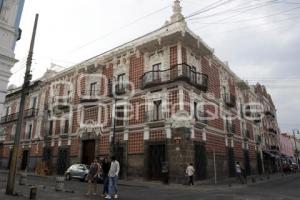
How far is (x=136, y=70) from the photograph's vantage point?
78.3 ft

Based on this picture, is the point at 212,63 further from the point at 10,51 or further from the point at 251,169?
the point at 10,51

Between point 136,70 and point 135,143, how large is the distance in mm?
6243

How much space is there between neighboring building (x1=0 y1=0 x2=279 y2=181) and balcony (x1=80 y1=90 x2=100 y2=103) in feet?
0.31

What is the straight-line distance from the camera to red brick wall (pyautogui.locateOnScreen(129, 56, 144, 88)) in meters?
23.3

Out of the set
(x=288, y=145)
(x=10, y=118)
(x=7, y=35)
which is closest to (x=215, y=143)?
(x=7, y=35)

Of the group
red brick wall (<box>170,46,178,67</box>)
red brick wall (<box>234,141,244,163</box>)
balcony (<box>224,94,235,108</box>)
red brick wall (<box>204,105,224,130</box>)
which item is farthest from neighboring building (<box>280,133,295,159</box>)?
red brick wall (<box>170,46,178,67</box>)

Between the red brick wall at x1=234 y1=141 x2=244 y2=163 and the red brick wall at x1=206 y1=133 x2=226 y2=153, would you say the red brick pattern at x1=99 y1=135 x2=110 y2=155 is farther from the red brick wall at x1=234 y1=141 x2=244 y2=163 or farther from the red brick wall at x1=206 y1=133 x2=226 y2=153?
the red brick wall at x1=234 y1=141 x2=244 y2=163

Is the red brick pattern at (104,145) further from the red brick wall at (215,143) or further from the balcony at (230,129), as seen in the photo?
the balcony at (230,129)

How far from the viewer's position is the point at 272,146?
44875 mm

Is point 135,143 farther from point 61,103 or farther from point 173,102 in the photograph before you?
point 61,103

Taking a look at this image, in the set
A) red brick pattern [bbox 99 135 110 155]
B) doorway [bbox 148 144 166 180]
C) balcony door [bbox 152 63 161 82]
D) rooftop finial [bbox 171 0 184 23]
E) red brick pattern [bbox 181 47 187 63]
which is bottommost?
doorway [bbox 148 144 166 180]

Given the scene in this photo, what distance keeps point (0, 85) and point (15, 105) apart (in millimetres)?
32978

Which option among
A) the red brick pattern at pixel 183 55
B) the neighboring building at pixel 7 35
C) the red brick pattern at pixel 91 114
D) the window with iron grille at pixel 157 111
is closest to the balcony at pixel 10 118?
the red brick pattern at pixel 91 114

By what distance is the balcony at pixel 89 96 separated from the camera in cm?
2583
